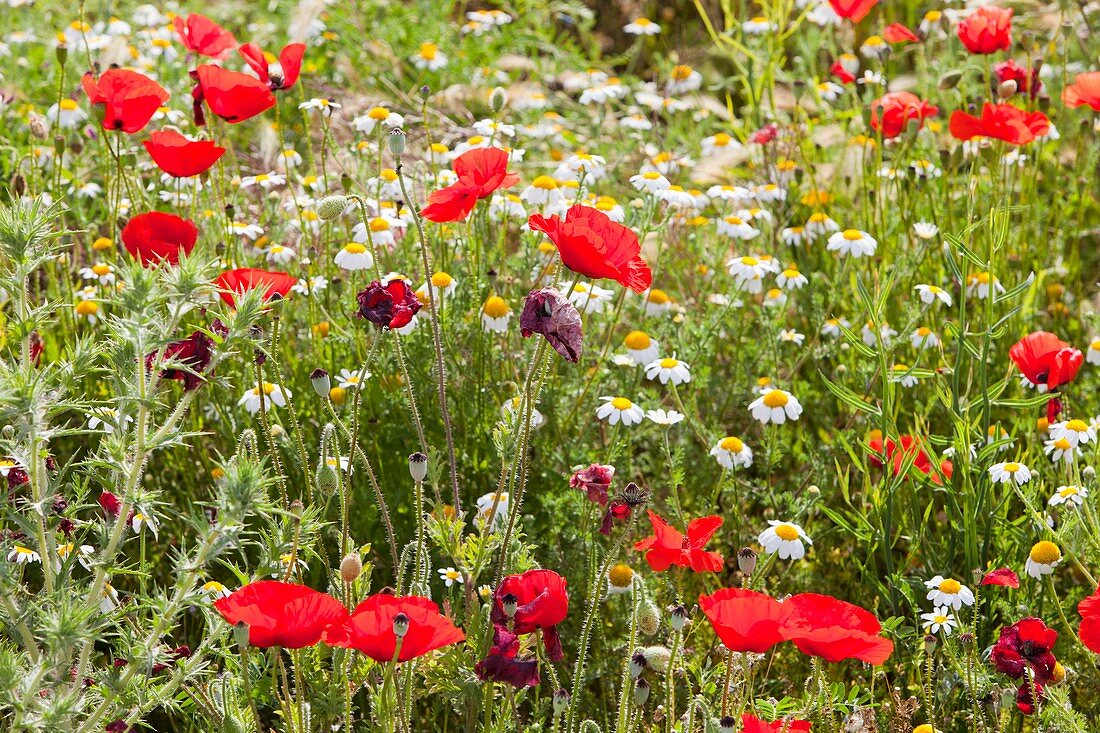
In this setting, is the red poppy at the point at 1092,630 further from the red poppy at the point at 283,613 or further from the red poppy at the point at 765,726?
the red poppy at the point at 283,613

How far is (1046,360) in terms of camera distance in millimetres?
2453

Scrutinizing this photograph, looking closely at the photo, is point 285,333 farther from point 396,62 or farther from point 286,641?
point 396,62

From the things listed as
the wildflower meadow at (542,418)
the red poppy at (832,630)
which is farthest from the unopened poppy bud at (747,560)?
the red poppy at (832,630)

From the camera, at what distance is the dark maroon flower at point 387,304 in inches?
72.4

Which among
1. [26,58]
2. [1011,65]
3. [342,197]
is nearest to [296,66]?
[342,197]

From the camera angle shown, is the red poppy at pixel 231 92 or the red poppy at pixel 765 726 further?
the red poppy at pixel 231 92

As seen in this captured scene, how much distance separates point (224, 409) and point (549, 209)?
0.94 m

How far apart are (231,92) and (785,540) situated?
4.70 feet

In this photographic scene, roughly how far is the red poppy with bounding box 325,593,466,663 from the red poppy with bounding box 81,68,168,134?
1402 mm

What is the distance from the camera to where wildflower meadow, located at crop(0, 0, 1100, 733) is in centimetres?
165

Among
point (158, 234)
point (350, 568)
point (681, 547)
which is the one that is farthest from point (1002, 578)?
point (158, 234)

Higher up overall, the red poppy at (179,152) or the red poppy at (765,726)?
the red poppy at (179,152)

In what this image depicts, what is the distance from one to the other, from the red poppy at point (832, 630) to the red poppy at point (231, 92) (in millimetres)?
1572

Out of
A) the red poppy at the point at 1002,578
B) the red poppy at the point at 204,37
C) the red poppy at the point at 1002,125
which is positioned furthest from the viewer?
the red poppy at the point at 204,37
